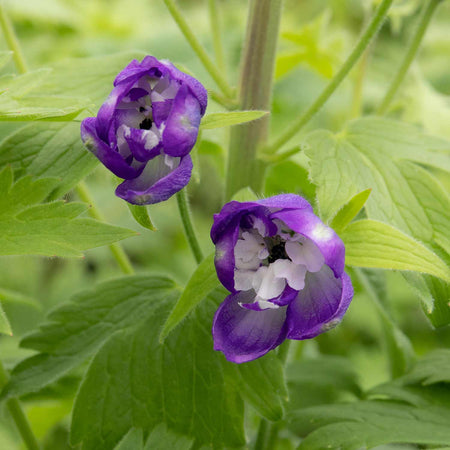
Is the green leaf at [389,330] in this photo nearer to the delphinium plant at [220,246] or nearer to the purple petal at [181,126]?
the delphinium plant at [220,246]

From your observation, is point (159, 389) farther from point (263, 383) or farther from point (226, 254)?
point (226, 254)

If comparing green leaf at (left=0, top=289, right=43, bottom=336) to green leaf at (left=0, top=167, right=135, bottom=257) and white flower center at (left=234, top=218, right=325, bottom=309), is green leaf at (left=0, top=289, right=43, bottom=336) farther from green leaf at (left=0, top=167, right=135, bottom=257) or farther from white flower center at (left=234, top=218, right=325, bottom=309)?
white flower center at (left=234, top=218, right=325, bottom=309)

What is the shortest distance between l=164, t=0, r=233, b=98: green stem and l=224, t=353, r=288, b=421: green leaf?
591 mm

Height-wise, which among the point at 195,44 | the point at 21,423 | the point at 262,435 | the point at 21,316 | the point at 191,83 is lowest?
the point at 21,316

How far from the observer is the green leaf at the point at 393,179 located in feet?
3.79

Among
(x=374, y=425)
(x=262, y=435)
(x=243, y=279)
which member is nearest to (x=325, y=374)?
(x=262, y=435)

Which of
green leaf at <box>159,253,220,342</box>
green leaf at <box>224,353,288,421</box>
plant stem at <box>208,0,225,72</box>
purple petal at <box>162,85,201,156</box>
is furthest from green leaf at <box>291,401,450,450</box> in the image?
plant stem at <box>208,0,225,72</box>

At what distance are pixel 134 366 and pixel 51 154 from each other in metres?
0.45

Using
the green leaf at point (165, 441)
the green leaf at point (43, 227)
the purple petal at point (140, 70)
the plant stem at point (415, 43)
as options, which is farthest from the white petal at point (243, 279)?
the plant stem at point (415, 43)

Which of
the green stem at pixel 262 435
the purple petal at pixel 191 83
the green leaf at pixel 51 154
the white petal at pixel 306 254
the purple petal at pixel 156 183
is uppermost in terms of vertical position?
the purple petal at pixel 191 83

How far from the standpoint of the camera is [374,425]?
1297 millimetres

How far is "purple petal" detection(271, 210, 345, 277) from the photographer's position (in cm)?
90

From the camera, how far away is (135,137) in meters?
0.96

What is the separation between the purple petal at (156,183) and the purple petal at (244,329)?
19cm
